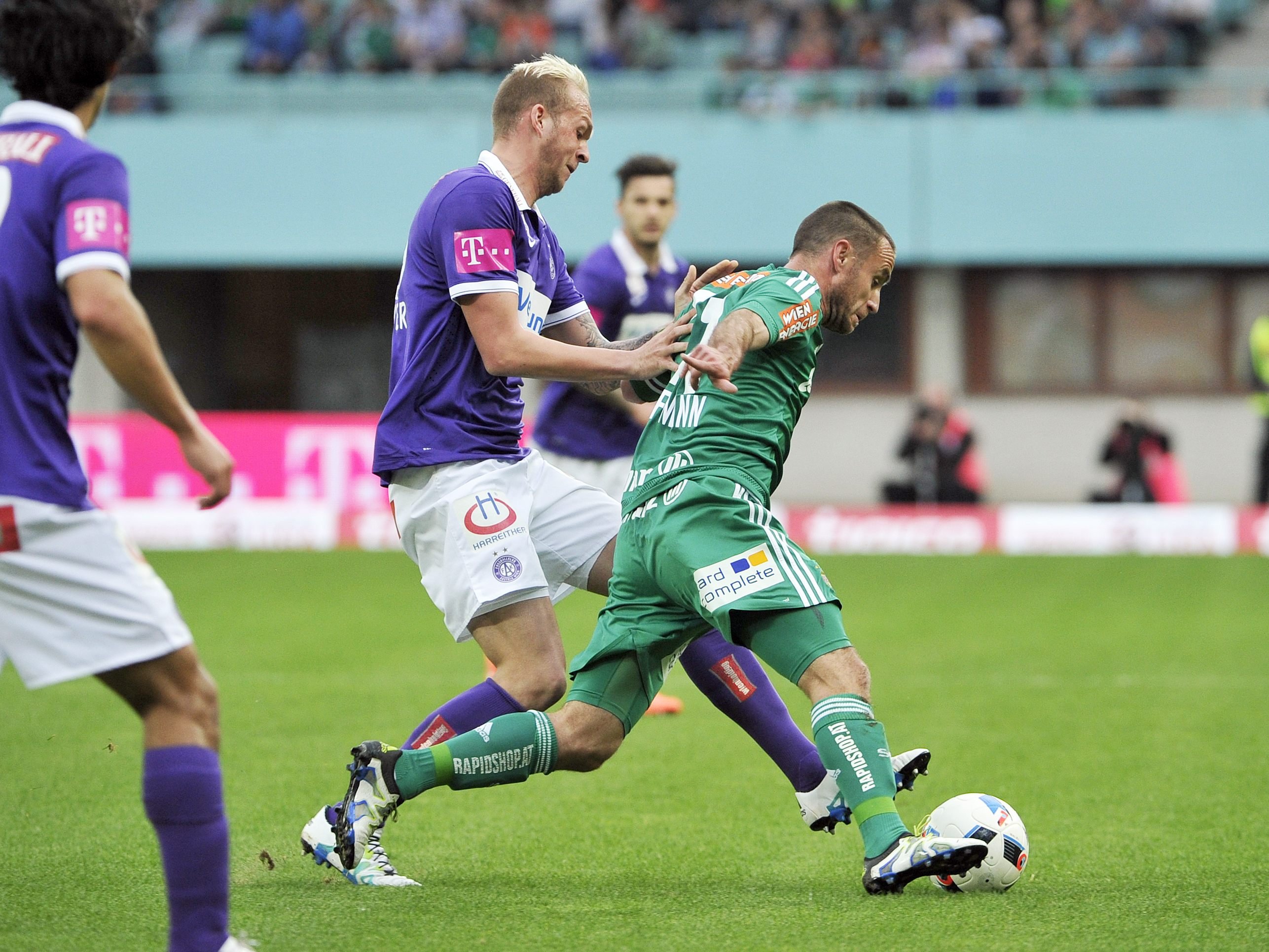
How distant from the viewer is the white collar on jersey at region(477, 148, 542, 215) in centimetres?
473

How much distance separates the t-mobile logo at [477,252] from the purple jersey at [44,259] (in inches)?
49.1

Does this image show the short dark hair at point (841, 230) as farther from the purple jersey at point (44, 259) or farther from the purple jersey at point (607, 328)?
the purple jersey at point (607, 328)

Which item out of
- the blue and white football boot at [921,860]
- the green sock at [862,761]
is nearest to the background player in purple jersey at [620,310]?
the green sock at [862,761]

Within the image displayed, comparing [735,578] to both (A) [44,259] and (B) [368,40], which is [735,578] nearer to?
(A) [44,259]

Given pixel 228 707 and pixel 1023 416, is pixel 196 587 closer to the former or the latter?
pixel 228 707

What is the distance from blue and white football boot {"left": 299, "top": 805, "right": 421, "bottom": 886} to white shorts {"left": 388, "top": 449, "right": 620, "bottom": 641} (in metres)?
0.63

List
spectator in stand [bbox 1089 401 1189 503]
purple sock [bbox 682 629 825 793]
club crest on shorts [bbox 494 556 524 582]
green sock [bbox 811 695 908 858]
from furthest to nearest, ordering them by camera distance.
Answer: spectator in stand [bbox 1089 401 1189 503] → purple sock [bbox 682 629 825 793] → club crest on shorts [bbox 494 556 524 582] → green sock [bbox 811 695 908 858]

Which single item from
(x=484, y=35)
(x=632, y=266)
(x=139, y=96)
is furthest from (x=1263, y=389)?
(x=139, y=96)

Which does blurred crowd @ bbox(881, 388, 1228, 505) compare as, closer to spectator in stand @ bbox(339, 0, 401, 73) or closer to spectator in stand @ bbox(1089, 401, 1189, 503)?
spectator in stand @ bbox(1089, 401, 1189, 503)

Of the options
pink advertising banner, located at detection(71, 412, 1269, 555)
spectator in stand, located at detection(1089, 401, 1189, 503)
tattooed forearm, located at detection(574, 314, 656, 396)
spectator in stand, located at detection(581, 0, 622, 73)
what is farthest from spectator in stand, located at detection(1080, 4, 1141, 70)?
tattooed forearm, located at detection(574, 314, 656, 396)

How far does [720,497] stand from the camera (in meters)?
4.41

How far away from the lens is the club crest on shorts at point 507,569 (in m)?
4.63

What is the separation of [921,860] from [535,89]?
2435 mm

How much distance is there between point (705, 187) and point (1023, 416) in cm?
521
